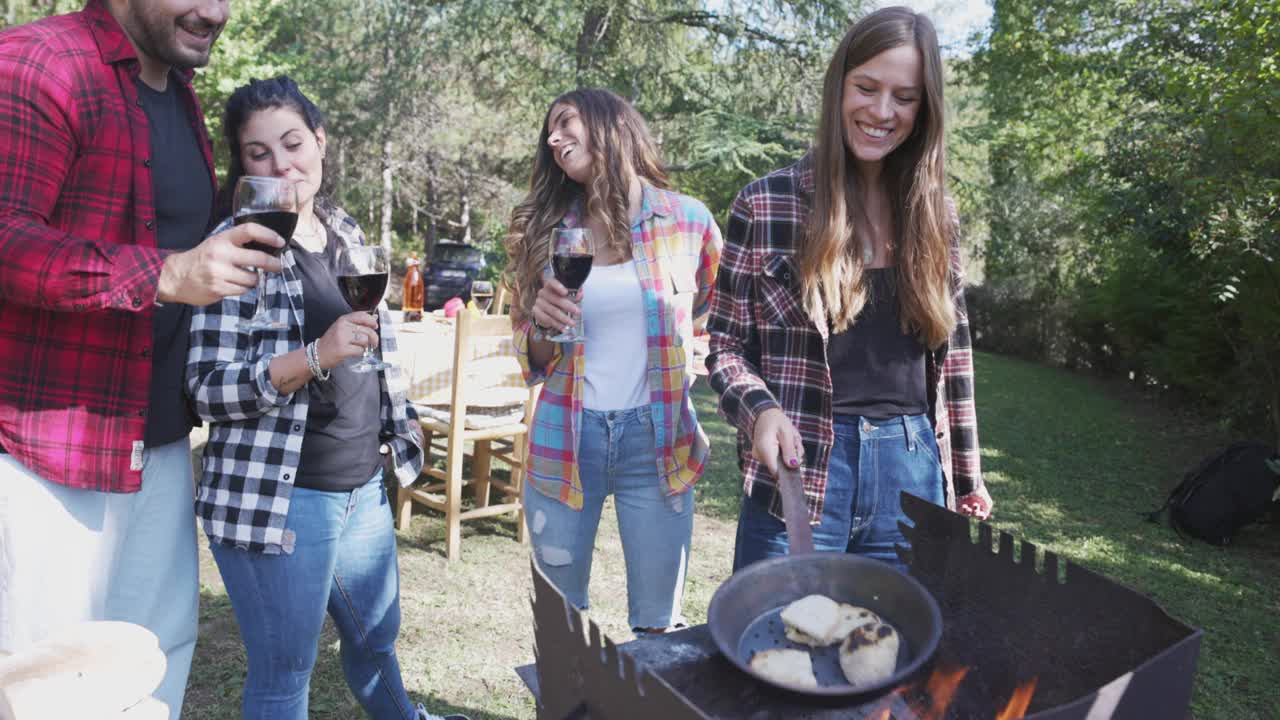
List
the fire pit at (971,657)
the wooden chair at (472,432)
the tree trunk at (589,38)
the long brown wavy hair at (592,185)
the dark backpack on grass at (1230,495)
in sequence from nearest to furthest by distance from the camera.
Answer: the fire pit at (971,657)
the long brown wavy hair at (592,185)
the wooden chair at (472,432)
the dark backpack on grass at (1230,495)
the tree trunk at (589,38)

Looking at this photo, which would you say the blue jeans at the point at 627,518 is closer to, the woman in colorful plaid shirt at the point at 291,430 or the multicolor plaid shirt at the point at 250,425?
the woman in colorful plaid shirt at the point at 291,430

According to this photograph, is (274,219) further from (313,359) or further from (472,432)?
(472,432)

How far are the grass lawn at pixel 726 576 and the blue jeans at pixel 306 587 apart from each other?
1043mm

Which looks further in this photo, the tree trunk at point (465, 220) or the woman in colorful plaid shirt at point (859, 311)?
the tree trunk at point (465, 220)

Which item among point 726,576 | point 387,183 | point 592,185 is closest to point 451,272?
point 387,183

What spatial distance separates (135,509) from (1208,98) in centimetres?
628

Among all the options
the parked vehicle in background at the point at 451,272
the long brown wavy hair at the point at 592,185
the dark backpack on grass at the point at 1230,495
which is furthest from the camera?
the parked vehicle in background at the point at 451,272

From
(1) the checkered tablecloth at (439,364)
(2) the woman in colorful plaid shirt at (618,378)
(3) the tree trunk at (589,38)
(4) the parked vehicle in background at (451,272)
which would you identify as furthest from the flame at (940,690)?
(3) the tree trunk at (589,38)

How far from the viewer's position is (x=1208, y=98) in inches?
218

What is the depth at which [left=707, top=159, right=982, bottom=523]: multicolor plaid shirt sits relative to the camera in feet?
5.85

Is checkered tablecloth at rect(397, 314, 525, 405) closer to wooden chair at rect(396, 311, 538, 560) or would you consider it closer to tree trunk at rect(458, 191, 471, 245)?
wooden chair at rect(396, 311, 538, 560)

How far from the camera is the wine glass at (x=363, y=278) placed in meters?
1.74

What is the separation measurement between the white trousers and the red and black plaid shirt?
0.05 metres

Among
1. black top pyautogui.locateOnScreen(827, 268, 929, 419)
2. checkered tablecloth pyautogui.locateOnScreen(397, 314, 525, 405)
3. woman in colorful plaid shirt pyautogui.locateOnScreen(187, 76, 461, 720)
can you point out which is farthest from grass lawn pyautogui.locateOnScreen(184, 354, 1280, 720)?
black top pyautogui.locateOnScreen(827, 268, 929, 419)
